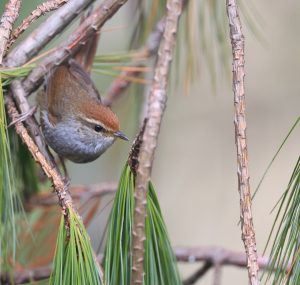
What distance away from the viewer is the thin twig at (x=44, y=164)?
1.24m

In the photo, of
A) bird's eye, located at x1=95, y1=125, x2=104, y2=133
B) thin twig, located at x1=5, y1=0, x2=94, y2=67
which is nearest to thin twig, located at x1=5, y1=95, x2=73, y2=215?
thin twig, located at x1=5, y1=0, x2=94, y2=67

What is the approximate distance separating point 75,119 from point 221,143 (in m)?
1.48

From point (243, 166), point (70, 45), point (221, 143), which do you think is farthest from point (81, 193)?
point (221, 143)

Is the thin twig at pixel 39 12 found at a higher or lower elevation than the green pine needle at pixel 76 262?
higher

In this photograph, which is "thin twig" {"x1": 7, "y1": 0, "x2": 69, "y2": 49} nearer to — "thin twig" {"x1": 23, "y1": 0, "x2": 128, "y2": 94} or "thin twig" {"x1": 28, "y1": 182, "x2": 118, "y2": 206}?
"thin twig" {"x1": 23, "y1": 0, "x2": 128, "y2": 94}

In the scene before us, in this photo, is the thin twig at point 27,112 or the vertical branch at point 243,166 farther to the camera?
the thin twig at point 27,112

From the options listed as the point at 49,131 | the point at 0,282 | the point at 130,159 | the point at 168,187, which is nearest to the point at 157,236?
the point at 130,159

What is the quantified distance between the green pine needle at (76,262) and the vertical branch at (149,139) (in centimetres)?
20

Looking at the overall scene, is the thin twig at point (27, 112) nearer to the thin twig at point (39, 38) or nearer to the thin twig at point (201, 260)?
the thin twig at point (39, 38)

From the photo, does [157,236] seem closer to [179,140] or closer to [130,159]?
[130,159]

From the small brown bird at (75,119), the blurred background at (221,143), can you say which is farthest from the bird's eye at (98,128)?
the blurred background at (221,143)

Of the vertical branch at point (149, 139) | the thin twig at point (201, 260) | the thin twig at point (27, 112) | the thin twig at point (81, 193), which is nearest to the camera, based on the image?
the vertical branch at point (149, 139)

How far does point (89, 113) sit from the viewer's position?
2227 millimetres

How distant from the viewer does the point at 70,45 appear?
164 cm
